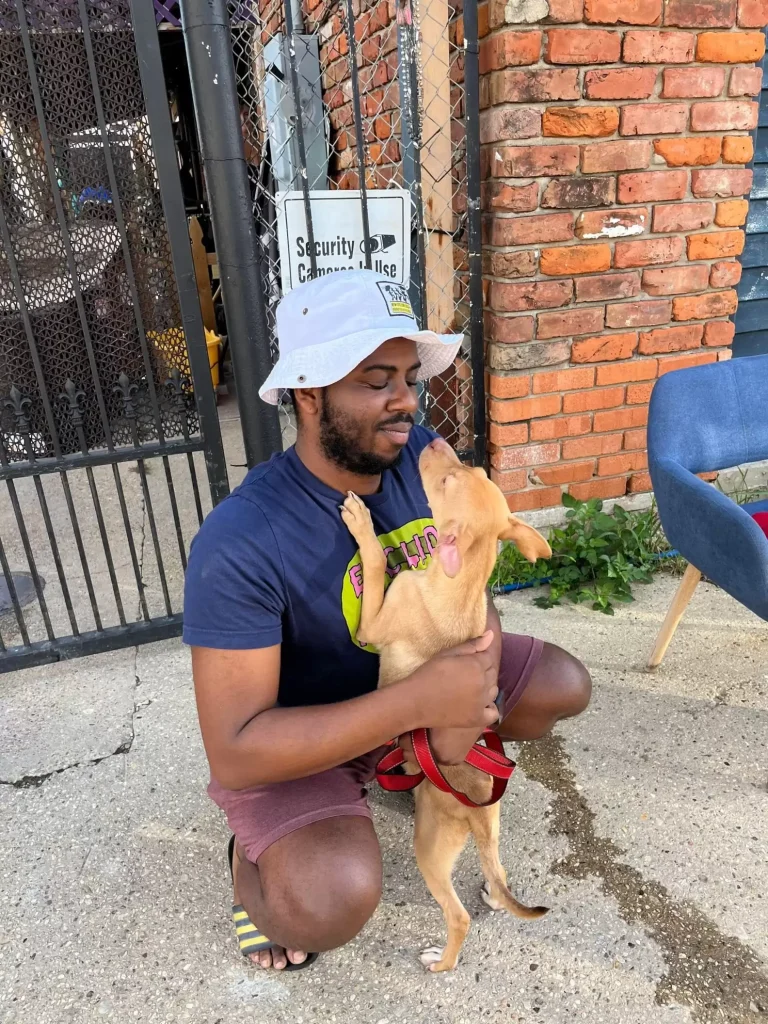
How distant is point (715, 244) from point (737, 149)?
0.40 m

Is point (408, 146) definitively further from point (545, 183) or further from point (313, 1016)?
point (313, 1016)

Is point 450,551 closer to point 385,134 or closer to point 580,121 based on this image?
point 580,121

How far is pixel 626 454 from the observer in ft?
11.5

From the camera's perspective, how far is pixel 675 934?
5.75 ft

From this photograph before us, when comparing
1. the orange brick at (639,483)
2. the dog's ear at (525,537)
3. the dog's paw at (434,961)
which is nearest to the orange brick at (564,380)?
the orange brick at (639,483)

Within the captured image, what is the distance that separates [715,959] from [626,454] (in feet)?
7.60

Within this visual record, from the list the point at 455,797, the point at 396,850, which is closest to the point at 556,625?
the point at 396,850

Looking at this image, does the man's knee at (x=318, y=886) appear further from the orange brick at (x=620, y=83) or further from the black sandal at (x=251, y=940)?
the orange brick at (x=620, y=83)

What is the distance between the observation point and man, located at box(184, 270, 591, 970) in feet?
4.77

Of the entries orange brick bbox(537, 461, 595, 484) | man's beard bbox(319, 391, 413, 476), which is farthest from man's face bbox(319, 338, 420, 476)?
orange brick bbox(537, 461, 595, 484)

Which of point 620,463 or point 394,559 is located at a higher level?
point 394,559

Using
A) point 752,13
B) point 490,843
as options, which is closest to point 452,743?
point 490,843

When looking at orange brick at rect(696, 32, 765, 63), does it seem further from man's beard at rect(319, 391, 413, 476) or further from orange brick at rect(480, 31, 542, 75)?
man's beard at rect(319, 391, 413, 476)

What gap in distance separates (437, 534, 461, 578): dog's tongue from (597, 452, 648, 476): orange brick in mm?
2110
